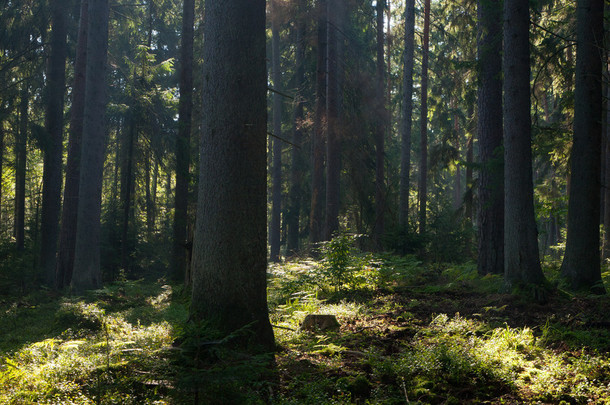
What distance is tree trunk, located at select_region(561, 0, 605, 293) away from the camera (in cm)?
856

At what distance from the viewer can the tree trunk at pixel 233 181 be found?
201 inches

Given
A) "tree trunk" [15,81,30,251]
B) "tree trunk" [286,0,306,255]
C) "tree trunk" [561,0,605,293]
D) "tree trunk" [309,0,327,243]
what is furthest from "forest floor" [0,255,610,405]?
"tree trunk" [286,0,306,255]

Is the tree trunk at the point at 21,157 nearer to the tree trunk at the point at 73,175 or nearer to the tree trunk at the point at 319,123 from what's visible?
the tree trunk at the point at 73,175

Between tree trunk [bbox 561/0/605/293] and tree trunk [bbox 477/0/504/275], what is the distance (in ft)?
7.72

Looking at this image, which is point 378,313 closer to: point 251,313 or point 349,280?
point 349,280

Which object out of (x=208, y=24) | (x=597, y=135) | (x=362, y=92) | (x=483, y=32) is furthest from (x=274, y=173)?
(x=208, y=24)

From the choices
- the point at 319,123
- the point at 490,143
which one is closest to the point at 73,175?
the point at 319,123

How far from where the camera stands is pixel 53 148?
54.4 feet

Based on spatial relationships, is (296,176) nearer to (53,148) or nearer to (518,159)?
(53,148)

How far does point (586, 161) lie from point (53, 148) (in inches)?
635

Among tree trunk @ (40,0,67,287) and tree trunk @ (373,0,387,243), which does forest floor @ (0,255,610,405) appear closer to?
tree trunk @ (40,0,67,287)

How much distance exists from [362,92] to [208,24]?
14186mm

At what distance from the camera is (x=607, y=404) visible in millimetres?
3641

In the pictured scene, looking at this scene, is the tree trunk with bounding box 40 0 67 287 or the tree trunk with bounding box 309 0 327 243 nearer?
the tree trunk with bounding box 40 0 67 287
